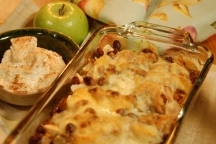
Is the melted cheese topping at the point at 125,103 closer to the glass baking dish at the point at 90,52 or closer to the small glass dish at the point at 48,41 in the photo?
the glass baking dish at the point at 90,52

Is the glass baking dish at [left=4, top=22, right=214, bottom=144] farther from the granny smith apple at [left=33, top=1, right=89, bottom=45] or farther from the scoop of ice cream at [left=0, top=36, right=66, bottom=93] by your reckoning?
the granny smith apple at [left=33, top=1, right=89, bottom=45]

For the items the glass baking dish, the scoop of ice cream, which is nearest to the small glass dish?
the scoop of ice cream

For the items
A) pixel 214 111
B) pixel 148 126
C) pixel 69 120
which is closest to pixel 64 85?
pixel 69 120

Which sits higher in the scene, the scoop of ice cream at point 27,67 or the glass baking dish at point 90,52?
the glass baking dish at point 90,52

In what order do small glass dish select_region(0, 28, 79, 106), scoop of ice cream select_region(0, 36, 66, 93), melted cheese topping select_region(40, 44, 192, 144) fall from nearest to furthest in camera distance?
1. melted cheese topping select_region(40, 44, 192, 144)
2. scoop of ice cream select_region(0, 36, 66, 93)
3. small glass dish select_region(0, 28, 79, 106)

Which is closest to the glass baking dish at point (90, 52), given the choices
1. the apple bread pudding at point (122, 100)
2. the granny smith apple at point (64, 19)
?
the apple bread pudding at point (122, 100)

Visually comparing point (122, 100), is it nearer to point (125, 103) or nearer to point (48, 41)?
point (125, 103)
